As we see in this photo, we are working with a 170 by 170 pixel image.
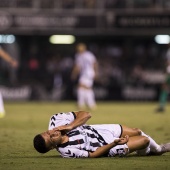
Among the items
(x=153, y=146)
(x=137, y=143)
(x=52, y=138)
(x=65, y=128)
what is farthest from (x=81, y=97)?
(x=52, y=138)

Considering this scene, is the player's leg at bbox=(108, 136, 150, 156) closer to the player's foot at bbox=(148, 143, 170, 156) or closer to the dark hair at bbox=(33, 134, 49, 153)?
the player's foot at bbox=(148, 143, 170, 156)

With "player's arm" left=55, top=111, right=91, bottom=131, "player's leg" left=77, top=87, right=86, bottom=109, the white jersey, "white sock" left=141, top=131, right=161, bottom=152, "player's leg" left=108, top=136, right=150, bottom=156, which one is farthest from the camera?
"player's leg" left=77, top=87, right=86, bottom=109

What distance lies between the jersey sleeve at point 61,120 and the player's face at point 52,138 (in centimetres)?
34

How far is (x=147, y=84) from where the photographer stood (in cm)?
3409

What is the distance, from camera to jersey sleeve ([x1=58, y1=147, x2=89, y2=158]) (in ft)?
35.6

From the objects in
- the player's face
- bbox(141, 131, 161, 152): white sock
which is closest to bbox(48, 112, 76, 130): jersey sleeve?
the player's face

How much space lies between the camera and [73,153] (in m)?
10.9

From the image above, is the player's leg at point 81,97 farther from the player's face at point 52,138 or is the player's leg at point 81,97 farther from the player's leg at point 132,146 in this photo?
the player's face at point 52,138

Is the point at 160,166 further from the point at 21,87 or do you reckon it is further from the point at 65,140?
the point at 21,87

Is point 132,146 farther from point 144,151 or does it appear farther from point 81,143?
point 81,143

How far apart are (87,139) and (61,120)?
521 mm

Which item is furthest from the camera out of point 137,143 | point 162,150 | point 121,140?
point 162,150

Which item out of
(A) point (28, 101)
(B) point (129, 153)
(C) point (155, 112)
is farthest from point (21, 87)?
(B) point (129, 153)

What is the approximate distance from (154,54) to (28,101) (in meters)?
7.36
